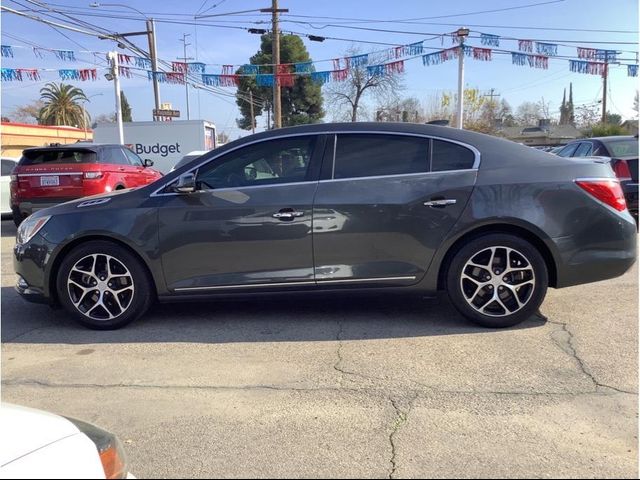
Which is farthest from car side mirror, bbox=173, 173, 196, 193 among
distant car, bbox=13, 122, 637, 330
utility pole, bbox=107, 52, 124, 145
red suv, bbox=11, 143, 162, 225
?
utility pole, bbox=107, 52, 124, 145

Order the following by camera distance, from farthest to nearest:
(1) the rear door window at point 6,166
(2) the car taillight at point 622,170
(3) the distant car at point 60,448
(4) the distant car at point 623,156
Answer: (1) the rear door window at point 6,166, (2) the car taillight at point 622,170, (4) the distant car at point 623,156, (3) the distant car at point 60,448

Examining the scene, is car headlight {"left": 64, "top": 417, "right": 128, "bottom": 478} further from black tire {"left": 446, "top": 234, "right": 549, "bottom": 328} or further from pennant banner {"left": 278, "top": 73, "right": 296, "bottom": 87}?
pennant banner {"left": 278, "top": 73, "right": 296, "bottom": 87}

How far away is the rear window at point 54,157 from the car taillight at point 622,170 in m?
9.19

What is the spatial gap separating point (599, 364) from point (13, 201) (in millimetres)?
10062

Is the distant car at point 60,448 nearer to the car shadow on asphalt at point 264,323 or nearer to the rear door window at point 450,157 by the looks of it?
the car shadow on asphalt at point 264,323

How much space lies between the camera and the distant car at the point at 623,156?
800 cm

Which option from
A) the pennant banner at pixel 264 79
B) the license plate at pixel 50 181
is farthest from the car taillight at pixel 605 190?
the pennant banner at pixel 264 79

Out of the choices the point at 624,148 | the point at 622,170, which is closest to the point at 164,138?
the point at 624,148

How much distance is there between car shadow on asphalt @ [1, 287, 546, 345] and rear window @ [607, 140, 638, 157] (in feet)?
17.1

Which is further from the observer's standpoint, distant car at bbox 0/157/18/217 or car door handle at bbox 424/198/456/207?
distant car at bbox 0/157/18/217

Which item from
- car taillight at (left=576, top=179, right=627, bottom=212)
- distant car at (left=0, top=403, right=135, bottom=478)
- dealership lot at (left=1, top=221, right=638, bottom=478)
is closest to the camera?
distant car at (left=0, top=403, right=135, bottom=478)

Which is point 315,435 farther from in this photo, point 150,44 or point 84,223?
point 150,44

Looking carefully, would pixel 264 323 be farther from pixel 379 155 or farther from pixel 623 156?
pixel 623 156

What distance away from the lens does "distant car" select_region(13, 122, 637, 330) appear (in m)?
4.21
